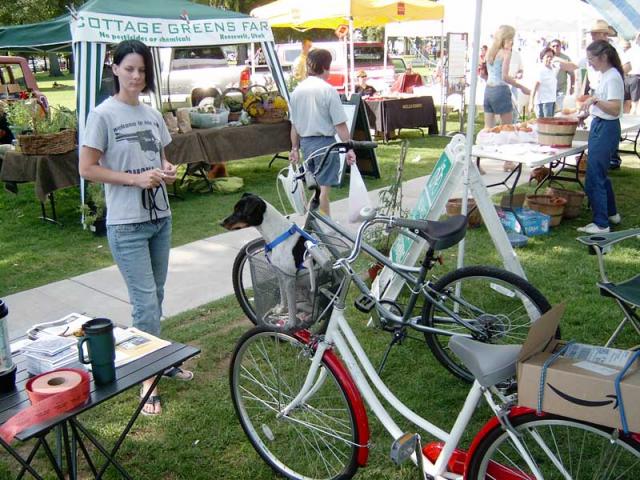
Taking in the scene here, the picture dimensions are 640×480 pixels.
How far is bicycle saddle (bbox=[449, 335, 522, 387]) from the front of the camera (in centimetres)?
182

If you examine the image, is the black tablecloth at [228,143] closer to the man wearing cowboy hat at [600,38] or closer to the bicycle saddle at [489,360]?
the man wearing cowboy hat at [600,38]

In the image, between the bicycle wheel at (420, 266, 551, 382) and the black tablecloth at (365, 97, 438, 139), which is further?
the black tablecloth at (365, 97, 438, 139)

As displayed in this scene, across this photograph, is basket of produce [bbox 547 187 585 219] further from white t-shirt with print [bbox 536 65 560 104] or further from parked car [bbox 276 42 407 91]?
parked car [bbox 276 42 407 91]

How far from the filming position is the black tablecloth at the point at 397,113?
11.2 meters

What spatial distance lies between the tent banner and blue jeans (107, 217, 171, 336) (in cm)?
409

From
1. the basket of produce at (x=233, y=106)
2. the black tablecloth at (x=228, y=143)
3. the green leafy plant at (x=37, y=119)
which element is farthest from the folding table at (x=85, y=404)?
the basket of produce at (x=233, y=106)

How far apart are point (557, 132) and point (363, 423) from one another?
4341 mm

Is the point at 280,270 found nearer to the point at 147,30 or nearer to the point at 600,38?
the point at 147,30

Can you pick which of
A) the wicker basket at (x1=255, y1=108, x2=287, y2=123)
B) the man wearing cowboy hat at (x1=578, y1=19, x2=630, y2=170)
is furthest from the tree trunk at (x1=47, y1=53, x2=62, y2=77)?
the man wearing cowboy hat at (x1=578, y1=19, x2=630, y2=170)

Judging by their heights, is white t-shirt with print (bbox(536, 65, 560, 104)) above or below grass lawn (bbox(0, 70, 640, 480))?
above

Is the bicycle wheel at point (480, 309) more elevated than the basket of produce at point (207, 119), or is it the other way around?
the basket of produce at point (207, 119)

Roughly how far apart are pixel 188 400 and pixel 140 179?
129cm

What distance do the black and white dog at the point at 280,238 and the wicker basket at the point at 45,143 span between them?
15.2ft

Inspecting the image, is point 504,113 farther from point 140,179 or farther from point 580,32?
point 580,32
